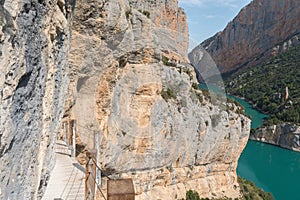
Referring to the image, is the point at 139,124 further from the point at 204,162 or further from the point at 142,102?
the point at 204,162

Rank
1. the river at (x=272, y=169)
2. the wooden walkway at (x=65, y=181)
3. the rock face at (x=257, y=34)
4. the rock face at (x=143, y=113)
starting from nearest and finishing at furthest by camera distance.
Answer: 1. the wooden walkway at (x=65, y=181)
2. the rock face at (x=143, y=113)
3. the river at (x=272, y=169)
4. the rock face at (x=257, y=34)

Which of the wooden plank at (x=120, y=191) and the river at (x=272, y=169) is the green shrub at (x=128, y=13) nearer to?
the wooden plank at (x=120, y=191)

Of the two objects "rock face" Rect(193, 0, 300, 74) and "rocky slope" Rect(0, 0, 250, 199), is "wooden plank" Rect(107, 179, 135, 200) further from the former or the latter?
"rock face" Rect(193, 0, 300, 74)

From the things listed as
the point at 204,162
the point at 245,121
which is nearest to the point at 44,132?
the point at 204,162

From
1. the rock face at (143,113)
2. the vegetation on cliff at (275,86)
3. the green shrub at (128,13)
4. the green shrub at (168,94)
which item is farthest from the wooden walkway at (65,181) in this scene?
the vegetation on cliff at (275,86)

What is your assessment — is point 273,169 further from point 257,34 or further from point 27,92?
point 257,34

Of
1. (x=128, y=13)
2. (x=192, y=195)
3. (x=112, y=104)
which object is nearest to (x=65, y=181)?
(x=112, y=104)
